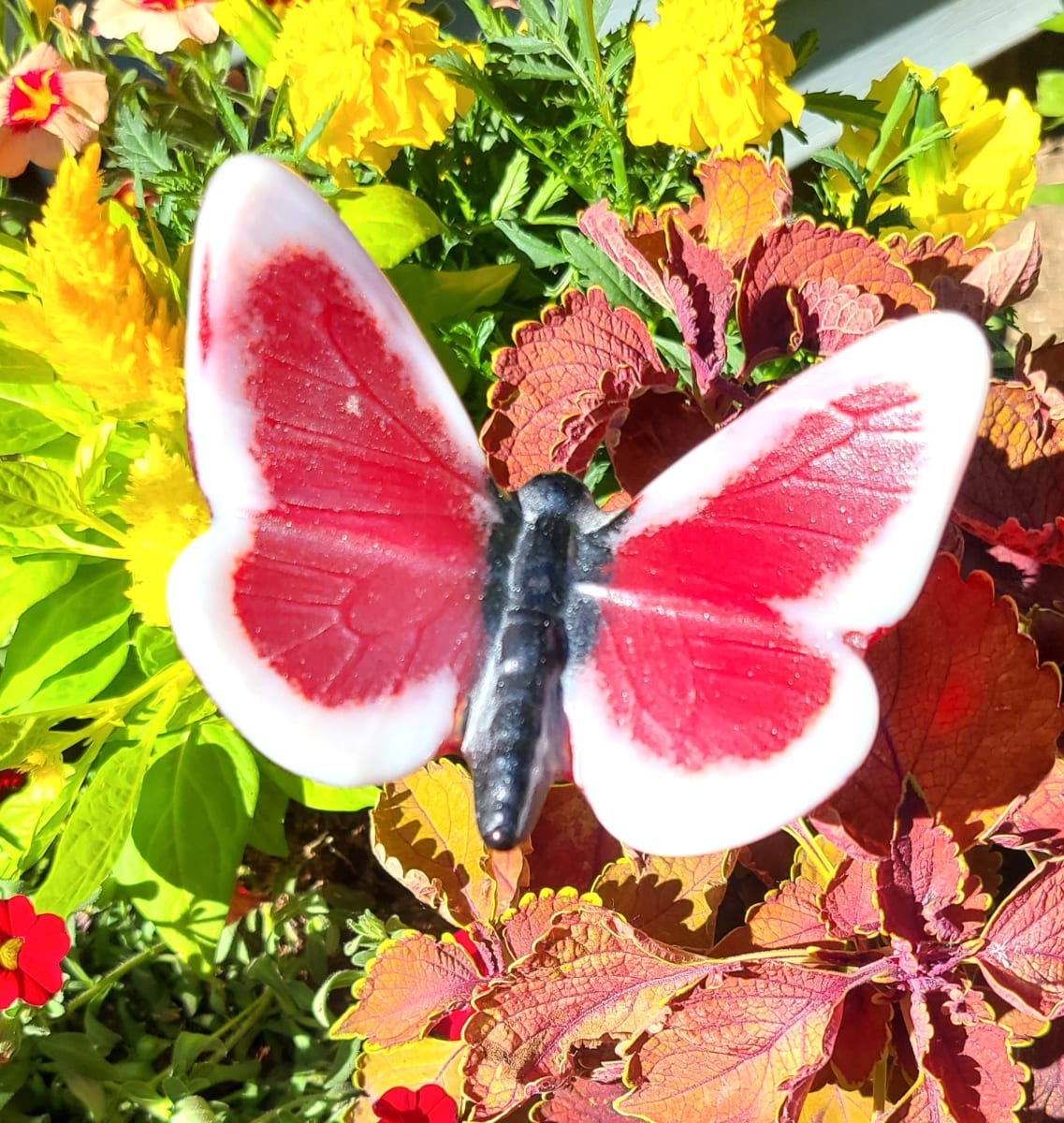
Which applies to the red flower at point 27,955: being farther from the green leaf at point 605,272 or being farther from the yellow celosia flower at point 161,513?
the green leaf at point 605,272

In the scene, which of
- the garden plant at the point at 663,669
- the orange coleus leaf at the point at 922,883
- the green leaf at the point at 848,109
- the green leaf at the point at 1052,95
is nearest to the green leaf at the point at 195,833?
the garden plant at the point at 663,669

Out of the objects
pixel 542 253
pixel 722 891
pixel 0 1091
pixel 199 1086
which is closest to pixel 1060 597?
pixel 722 891

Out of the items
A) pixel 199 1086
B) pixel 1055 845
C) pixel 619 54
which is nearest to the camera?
pixel 1055 845

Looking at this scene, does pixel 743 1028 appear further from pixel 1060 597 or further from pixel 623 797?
pixel 1060 597

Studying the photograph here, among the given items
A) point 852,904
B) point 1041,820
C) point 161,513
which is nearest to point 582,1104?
point 852,904

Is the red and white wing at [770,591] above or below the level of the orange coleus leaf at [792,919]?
above
